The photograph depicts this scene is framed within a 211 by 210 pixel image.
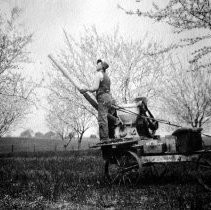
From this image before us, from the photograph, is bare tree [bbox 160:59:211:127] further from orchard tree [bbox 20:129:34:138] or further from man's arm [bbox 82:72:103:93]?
orchard tree [bbox 20:129:34:138]

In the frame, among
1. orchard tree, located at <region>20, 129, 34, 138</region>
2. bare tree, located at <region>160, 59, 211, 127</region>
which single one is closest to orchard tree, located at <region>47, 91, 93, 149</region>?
bare tree, located at <region>160, 59, 211, 127</region>

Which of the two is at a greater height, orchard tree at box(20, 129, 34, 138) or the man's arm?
orchard tree at box(20, 129, 34, 138)

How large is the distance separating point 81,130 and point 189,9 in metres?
31.6

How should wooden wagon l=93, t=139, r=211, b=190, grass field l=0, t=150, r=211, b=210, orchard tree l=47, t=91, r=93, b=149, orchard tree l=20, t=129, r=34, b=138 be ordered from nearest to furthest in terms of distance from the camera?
grass field l=0, t=150, r=211, b=210 → wooden wagon l=93, t=139, r=211, b=190 → orchard tree l=47, t=91, r=93, b=149 → orchard tree l=20, t=129, r=34, b=138

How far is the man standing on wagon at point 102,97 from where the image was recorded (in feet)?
21.6

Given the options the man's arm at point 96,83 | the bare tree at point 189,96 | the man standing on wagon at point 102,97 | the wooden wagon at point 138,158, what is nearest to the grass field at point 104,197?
the wooden wagon at point 138,158

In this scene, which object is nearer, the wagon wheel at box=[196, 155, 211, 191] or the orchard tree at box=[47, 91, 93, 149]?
the wagon wheel at box=[196, 155, 211, 191]

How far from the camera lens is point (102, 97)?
6.81 metres

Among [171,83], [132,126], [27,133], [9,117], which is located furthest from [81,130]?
[27,133]

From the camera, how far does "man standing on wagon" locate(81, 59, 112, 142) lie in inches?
260

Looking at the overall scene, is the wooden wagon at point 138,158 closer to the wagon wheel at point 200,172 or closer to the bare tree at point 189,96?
the wagon wheel at point 200,172

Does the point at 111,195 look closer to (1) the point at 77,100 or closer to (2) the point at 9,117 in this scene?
(1) the point at 77,100

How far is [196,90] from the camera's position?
24.1 meters

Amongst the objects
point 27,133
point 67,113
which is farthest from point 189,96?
point 27,133
